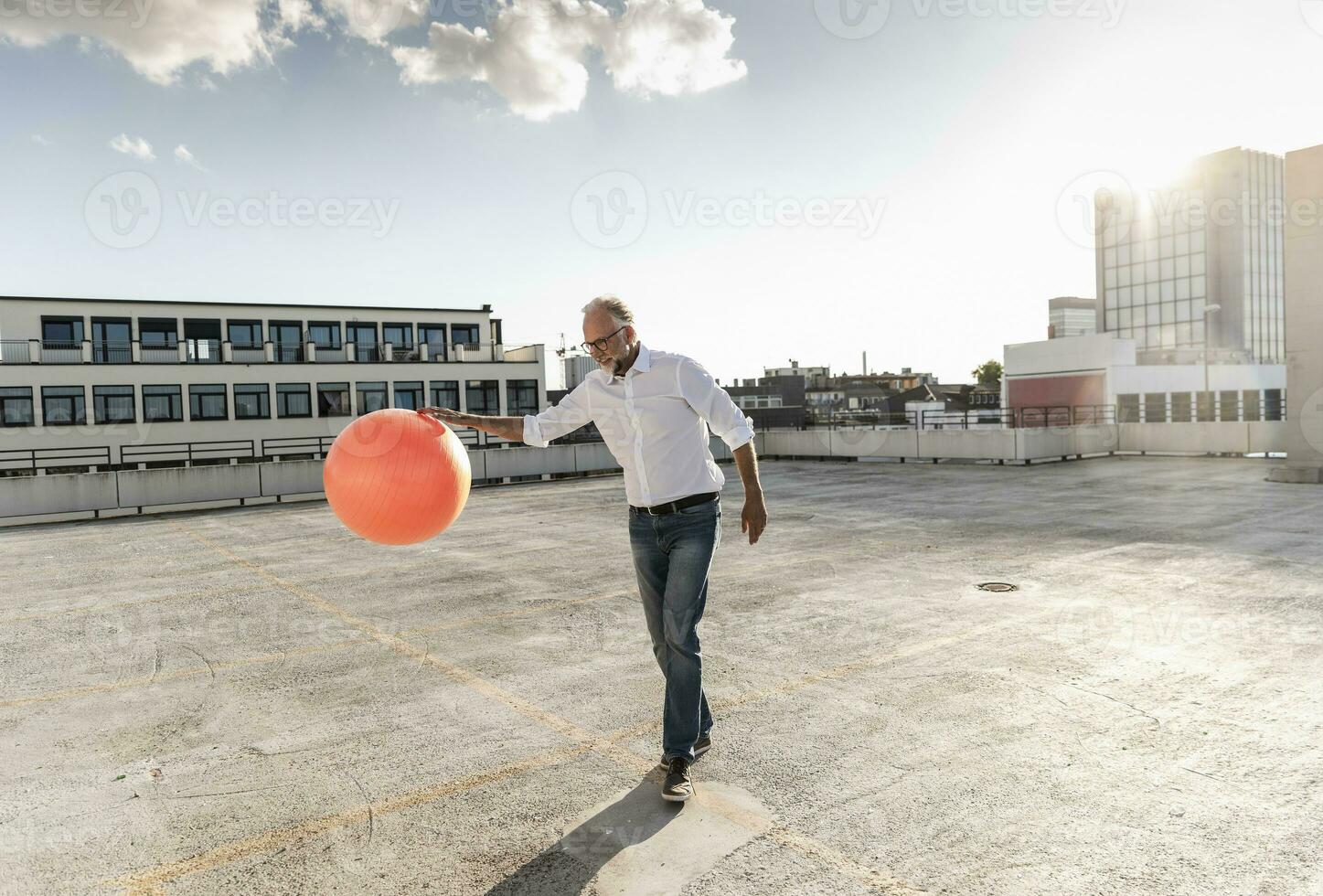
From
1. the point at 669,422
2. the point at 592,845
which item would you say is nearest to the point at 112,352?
the point at 669,422

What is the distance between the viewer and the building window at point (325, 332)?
4603cm

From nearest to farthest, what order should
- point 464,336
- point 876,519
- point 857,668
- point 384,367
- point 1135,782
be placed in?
point 1135,782 → point 857,668 → point 876,519 → point 384,367 → point 464,336

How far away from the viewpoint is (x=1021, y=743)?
4512 mm

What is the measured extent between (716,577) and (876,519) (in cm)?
588

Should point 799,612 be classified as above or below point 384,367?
below

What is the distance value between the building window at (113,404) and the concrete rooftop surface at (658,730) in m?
33.1

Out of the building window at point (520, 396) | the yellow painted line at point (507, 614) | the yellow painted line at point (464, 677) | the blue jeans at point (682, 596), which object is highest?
the building window at point (520, 396)

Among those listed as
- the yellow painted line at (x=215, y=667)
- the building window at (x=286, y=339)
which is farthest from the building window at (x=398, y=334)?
the yellow painted line at (x=215, y=667)

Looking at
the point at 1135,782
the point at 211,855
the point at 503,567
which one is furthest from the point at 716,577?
the point at 211,855

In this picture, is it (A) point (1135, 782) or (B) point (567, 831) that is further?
(A) point (1135, 782)

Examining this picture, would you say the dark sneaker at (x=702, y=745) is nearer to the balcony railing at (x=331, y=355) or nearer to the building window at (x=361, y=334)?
the balcony railing at (x=331, y=355)

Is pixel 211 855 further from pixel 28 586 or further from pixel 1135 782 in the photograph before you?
pixel 28 586

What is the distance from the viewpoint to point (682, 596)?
13.4 feet

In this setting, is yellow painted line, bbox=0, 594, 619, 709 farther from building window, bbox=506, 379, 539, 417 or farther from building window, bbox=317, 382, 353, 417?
building window, bbox=506, 379, 539, 417
